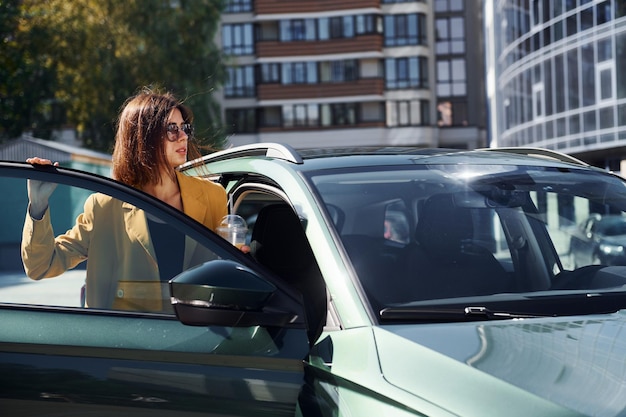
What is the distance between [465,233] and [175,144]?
124cm

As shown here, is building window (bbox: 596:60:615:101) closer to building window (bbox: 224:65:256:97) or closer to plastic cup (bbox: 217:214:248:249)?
plastic cup (bbox: 217:214:248:249)

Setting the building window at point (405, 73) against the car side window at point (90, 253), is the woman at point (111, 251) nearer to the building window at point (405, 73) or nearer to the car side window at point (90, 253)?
the car side window at point (90, 253)

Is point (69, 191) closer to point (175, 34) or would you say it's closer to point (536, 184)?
point (536, 184)

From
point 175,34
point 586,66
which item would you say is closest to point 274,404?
point 586,66

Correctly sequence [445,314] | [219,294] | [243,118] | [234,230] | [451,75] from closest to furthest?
[219,294]
[445,314]
[234,230]
[243,118]
[451,75]

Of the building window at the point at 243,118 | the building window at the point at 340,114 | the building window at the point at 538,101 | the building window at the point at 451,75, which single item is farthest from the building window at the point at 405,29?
the building window at the point at 538,101

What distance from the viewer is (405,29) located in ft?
235

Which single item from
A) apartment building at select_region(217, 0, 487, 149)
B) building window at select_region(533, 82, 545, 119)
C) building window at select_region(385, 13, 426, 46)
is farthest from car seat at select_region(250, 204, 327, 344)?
building window at select_region(385, 13, 426, 46)

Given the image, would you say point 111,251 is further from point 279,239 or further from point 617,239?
point 617,239

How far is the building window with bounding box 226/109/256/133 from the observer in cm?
7175

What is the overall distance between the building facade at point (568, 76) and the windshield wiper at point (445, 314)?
26464mm

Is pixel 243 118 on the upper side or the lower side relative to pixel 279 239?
upper

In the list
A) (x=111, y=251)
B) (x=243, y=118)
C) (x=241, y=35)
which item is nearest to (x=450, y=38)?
(x=241, y=35)

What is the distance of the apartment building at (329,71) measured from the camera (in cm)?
7012
